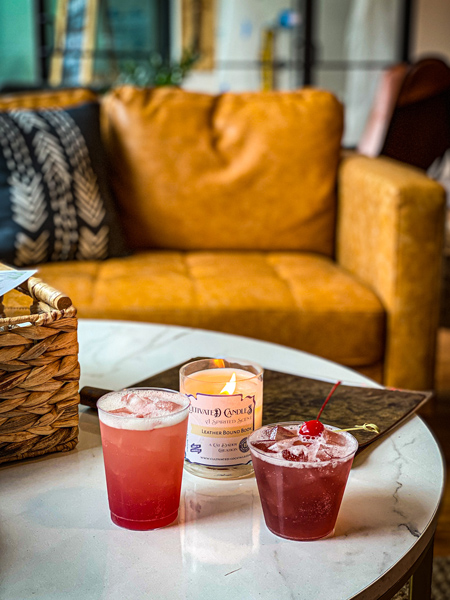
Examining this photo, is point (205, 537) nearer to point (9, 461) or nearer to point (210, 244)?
point (9, 461)

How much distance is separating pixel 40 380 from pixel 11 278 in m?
0.10

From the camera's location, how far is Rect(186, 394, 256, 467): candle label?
0.61 meters

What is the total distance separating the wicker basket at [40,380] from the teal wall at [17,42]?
16.0ft

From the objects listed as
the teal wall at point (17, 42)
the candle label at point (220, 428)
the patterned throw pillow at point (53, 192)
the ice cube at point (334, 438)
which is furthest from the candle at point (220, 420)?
the teal wall at point (17, 42)

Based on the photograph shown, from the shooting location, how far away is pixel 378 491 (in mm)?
598

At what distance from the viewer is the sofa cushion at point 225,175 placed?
1.98 metres

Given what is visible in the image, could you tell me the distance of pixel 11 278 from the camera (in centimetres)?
63

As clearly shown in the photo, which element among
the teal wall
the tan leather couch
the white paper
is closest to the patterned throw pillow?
the tan leather couch

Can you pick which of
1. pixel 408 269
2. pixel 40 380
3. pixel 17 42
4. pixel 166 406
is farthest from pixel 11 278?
pixel 17 42

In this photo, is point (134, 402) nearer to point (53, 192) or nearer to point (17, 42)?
point (53, 192)

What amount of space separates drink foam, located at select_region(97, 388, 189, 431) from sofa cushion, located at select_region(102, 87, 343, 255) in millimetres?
1459

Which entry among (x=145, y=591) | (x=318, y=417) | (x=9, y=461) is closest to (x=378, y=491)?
(x=318, y=417)

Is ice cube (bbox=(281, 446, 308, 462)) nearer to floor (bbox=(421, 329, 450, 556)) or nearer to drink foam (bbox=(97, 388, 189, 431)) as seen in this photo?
drink foam (bbox=(97, 388, 189, 431))

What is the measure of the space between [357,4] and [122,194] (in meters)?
3.75
